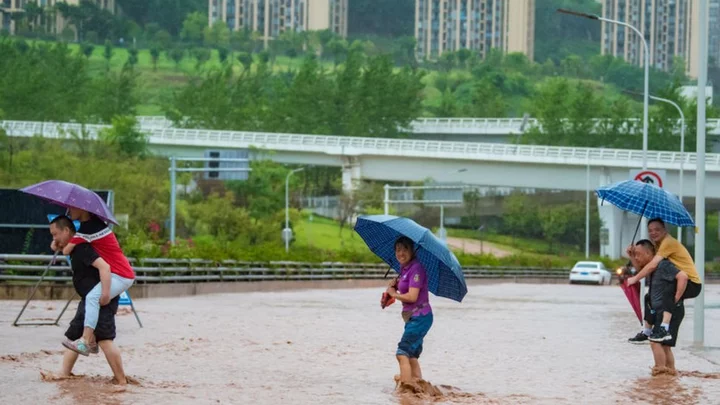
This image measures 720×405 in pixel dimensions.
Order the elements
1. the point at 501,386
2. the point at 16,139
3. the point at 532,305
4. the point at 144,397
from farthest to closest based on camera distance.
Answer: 1. the point at 16,139
2. the point at 532,305
3. the point at 501,386
4. the point at 144,397

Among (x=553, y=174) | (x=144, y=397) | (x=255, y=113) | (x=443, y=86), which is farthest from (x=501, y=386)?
(x=443, y=86)

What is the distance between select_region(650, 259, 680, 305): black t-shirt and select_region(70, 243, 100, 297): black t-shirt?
18.4 ft

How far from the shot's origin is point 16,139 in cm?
9131

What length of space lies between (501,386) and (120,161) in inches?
2798

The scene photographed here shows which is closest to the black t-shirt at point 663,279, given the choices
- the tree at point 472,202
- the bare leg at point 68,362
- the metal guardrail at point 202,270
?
the bare leg at point 68,362

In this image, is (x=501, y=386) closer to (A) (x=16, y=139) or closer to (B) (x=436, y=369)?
(B) (x=436, y=369)

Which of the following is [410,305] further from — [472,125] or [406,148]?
[472,125]

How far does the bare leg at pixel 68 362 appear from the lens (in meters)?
13.1

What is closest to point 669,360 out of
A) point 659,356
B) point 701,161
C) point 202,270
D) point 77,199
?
point 659,356

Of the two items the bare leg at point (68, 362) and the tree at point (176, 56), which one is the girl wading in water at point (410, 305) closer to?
the bare leg at point (68, 362)

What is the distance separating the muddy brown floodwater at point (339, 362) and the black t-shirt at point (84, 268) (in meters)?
0.79

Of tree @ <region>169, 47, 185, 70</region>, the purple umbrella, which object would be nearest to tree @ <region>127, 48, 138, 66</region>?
tree @ <region>169, 47, 185, 70</region>

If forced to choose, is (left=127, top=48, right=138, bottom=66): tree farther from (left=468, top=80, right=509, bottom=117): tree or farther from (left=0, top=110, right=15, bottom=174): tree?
(left=0, top=110, right=15, bottom=174): tree

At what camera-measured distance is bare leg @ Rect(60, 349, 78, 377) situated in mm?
13055
